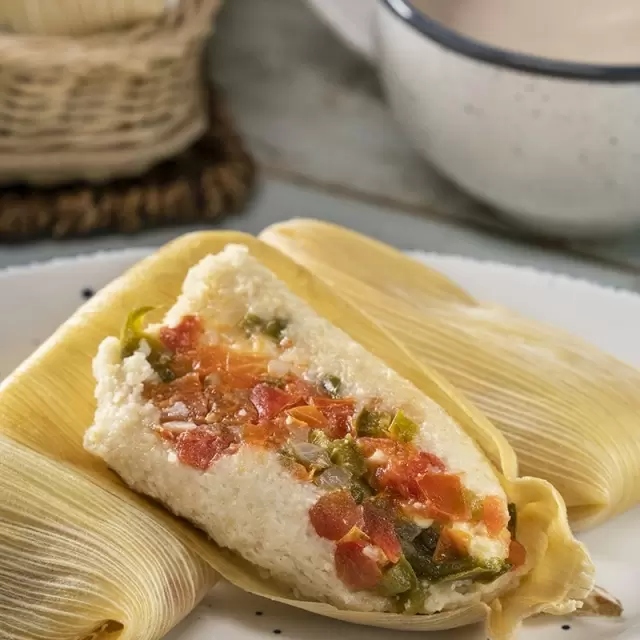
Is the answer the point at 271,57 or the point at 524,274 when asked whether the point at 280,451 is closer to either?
the point at 524,274

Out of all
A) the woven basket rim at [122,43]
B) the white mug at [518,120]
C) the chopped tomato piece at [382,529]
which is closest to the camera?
the chopped tomato piece at [382,529]

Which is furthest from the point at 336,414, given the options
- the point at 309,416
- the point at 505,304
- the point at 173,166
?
the point at 173,166

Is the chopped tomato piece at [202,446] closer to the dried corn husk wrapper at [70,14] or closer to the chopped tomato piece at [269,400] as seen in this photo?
the chopped tomato piece at [269,400]

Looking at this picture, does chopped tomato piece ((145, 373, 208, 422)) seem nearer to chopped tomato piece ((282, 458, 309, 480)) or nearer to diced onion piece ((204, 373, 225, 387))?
diced onion piece ((204, 373, 225, 387))

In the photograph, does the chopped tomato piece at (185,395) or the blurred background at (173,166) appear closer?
the chopped tomato piece at (185,395)

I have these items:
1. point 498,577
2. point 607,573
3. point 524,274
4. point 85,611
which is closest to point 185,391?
point 85,611

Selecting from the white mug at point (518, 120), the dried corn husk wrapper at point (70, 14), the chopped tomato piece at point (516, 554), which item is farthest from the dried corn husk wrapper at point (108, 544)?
the dried corn husk wrapper at point (70, 14)
